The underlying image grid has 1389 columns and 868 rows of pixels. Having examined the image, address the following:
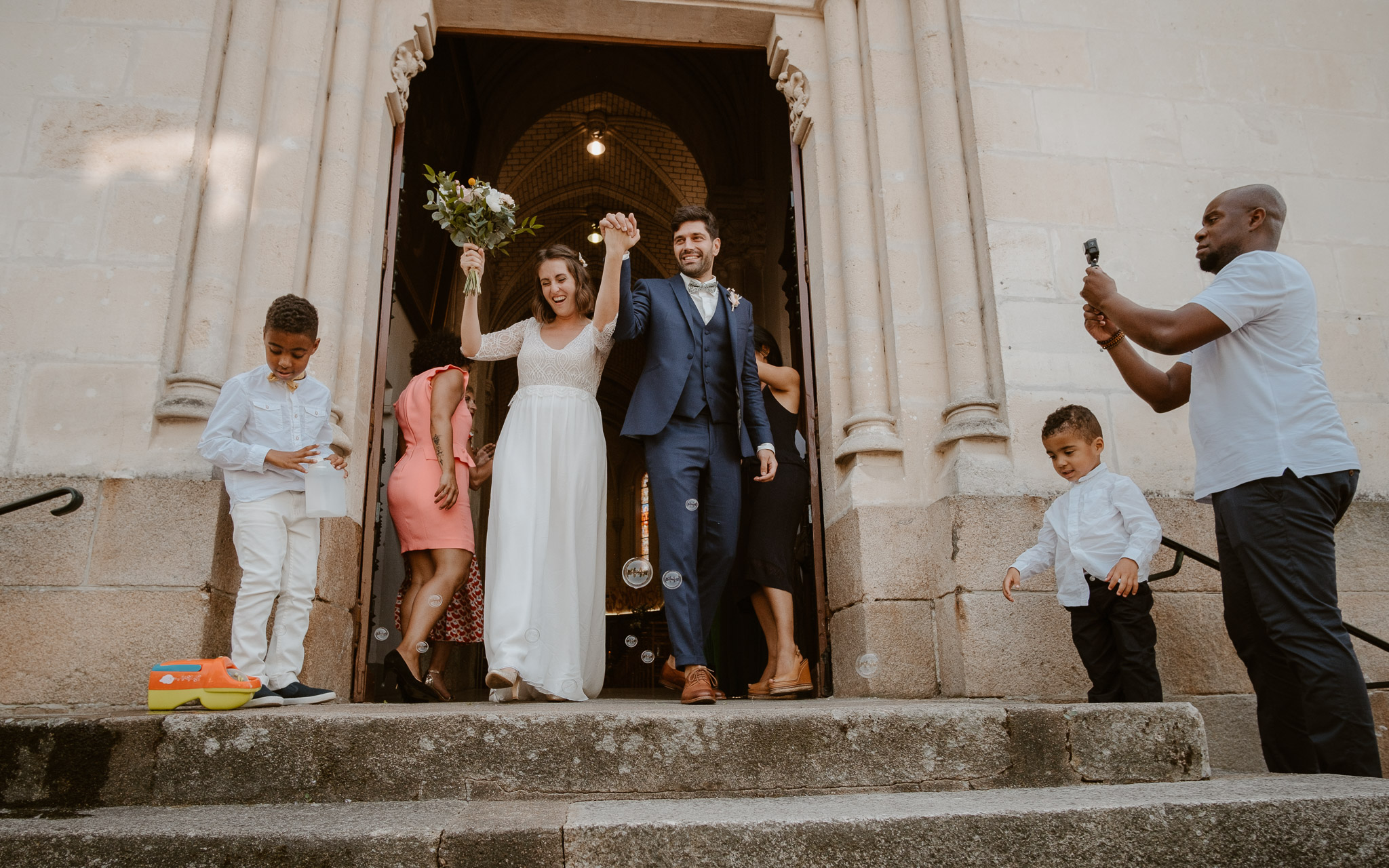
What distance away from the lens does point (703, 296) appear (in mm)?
4094

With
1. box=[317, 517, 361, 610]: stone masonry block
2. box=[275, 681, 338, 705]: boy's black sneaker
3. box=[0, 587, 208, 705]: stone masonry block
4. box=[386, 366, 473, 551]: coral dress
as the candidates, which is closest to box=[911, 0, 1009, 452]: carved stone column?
box=[386, 366, 473, 551]: coral dress

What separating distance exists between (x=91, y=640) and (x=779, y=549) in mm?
2876

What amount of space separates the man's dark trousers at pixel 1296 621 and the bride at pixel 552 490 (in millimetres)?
2253

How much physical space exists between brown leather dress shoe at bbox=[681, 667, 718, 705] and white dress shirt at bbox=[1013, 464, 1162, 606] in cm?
121

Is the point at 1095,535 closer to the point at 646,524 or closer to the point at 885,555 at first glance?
the point at 885,555

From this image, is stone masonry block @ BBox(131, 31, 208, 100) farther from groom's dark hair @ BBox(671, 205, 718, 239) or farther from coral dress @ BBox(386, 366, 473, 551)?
groom's dark hair @ BBox(671, 205, 718, 239)

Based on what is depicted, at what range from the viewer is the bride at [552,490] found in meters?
3.68

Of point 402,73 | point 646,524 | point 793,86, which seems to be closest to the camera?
point 402,73

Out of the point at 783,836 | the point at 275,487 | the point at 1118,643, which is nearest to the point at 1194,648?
the point at 1118,643

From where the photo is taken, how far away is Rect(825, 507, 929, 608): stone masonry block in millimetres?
4117

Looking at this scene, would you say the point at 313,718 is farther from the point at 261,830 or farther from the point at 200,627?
the point at 200,627

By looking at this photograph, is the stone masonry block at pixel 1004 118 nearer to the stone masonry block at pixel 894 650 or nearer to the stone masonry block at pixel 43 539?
the stone masonry block at pixel 894 650

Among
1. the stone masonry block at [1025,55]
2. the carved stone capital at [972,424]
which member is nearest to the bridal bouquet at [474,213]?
the carved stone capital at [972,424]

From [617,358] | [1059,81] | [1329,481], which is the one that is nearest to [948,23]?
[1059,81]
